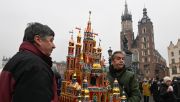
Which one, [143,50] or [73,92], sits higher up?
[143,50]

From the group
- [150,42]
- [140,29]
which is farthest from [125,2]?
[150,42]

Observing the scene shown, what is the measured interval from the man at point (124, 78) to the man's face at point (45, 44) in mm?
2715

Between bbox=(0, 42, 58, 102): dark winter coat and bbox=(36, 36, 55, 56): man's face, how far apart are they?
0.14m

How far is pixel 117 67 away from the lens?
5219mm

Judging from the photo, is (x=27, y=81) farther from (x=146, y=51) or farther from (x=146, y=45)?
(x=146, y=45)

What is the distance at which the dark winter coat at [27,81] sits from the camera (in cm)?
208

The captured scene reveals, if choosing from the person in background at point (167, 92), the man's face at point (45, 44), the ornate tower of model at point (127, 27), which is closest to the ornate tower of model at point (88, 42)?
the person in background at point (167, 92)

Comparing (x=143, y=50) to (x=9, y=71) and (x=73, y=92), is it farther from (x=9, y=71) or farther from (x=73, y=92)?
(x=9, y=71)

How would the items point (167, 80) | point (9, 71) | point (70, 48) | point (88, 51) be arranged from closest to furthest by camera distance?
point (9, 71)
point (167, 80)
point (88, 51)
point (70, 48)

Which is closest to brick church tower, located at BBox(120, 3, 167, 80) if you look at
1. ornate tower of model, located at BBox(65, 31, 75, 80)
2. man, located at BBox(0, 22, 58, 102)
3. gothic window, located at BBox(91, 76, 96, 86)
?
ornate tower of model, located at BBox(65, 31, 75, 80)

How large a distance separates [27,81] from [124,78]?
327 centimetres

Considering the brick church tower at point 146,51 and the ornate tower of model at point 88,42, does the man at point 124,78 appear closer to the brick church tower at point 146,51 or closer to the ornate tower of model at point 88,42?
the ornate tower of model at point 88,42

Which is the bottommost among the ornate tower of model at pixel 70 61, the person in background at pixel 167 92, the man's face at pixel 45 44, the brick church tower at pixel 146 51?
the person in background at pixel 167 92

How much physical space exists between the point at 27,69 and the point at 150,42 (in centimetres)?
7559
